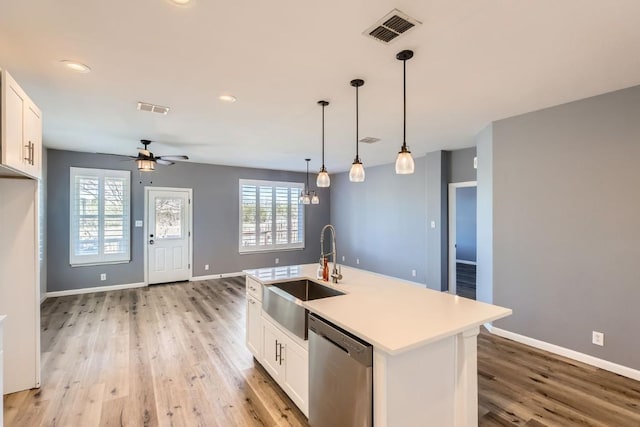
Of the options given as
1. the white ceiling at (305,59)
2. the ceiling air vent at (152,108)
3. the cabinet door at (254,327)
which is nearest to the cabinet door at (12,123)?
the white ceiling at (305,59)

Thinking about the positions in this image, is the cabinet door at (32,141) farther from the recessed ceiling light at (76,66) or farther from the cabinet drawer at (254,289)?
the cabinet drawer at (254,289)

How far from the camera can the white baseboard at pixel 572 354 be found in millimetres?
2875

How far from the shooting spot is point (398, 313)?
77.2 inches

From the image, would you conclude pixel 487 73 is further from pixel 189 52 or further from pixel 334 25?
pixel 189 52

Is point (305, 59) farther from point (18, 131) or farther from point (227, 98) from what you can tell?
point (18, 131)

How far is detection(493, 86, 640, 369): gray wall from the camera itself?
2.90 metres

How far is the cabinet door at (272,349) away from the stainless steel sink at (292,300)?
0.47 ft

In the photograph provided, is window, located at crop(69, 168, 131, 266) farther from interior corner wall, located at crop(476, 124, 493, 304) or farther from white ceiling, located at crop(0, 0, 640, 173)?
interior corner wall, located at crop(476, 124, 493, 304)

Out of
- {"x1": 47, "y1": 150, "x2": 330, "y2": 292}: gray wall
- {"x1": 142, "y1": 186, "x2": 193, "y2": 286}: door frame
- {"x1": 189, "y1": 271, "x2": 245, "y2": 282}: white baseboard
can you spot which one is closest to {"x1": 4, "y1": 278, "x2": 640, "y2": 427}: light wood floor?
{"x1": 47, "y1": 150, "x2": 330, "y2": 292}: gray wall

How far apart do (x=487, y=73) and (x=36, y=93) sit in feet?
13.9

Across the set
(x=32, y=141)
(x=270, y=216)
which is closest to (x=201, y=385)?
(x=32, y=141)

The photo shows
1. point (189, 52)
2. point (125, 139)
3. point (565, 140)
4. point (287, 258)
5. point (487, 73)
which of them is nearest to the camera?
point (189, 52)

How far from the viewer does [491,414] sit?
92.8 inches

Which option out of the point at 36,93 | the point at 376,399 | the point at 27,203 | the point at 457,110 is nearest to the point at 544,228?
the point at 457,110
